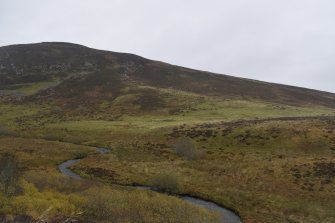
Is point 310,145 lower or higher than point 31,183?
higher

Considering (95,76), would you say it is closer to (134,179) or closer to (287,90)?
(287,90)

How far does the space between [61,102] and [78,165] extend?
59.1 m

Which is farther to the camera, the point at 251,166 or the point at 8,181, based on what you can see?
the point at 251,166

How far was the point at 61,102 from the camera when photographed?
107 metres

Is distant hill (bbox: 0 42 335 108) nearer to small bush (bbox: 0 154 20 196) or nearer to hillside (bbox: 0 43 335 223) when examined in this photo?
hillside (bbox: 0 43 335 223)

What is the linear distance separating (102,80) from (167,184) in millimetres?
87578

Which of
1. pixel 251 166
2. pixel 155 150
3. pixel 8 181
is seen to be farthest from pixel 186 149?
pixel 8 181

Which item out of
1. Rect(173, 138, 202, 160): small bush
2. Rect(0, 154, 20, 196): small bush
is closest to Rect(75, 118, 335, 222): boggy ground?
Rect(173, 138, 202, 160): small bush

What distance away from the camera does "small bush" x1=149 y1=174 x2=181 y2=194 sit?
136ft

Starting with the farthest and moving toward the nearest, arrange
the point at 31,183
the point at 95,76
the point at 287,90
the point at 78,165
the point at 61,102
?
the point at 287,90 → the point at 95,76 → the point at 61,102 → the point at 78,165 → the point at 31,183

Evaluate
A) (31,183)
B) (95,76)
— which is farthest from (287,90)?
(31,183)

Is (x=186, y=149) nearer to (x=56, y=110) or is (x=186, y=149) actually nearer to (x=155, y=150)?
(x=155, y=150)

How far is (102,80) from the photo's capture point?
125000 mm

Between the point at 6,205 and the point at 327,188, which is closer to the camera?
the point at 6,205
